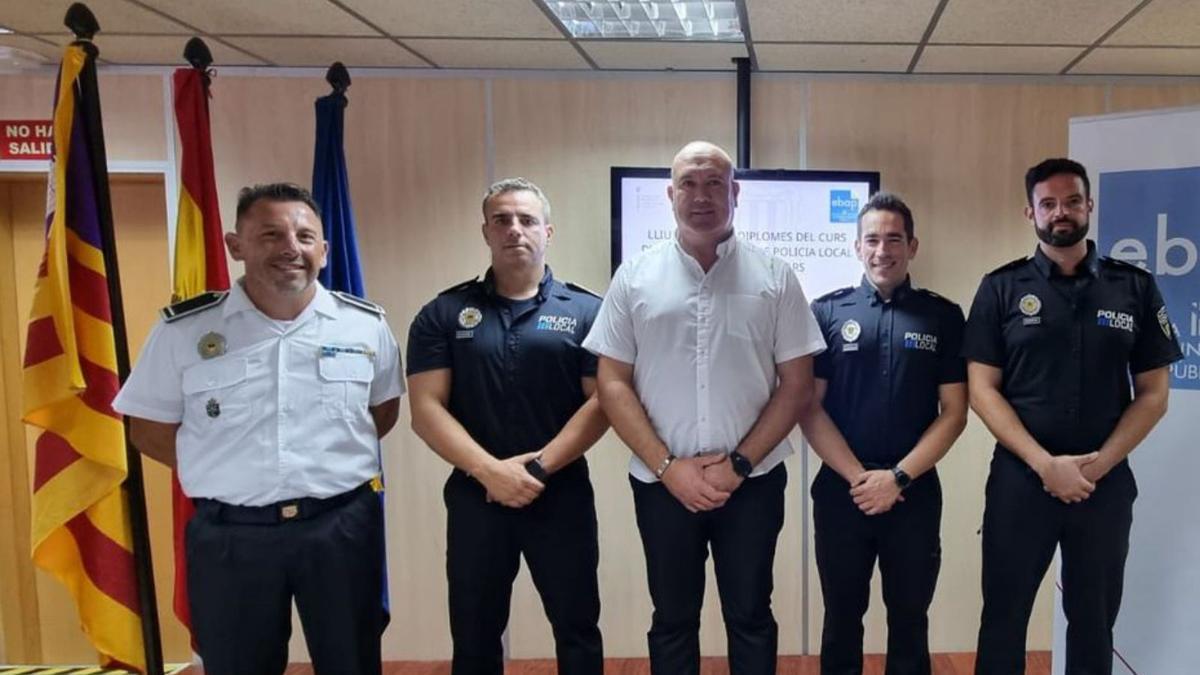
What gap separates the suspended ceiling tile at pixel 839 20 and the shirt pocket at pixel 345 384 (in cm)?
167

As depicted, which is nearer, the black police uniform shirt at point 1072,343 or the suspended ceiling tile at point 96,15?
the black police uniform shirt at point 1072,343

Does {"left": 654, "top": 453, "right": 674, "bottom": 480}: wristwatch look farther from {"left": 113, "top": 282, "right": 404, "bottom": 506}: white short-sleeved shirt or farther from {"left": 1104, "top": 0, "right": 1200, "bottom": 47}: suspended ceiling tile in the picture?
{"left": 1104, "top": 0, "right": 1200, "bottom": 47}: suspended ceiling tile

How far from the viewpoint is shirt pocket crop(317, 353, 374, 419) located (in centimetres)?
196

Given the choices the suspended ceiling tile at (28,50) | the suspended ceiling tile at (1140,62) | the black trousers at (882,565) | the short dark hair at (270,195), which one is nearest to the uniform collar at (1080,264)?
the black trousers at (882,565)

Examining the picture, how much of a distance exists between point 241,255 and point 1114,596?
2.68 metres

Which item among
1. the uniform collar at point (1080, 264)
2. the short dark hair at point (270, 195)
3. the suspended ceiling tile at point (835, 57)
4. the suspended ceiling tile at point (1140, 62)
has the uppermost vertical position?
the suspended ceiling tile at point (835, 57)

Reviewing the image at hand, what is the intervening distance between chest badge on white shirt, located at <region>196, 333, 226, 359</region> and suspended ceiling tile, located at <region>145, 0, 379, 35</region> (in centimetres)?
118

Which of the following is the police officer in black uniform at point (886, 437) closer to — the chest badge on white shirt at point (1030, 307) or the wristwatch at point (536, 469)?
the chest badge on white shirt at point (1030, 307)

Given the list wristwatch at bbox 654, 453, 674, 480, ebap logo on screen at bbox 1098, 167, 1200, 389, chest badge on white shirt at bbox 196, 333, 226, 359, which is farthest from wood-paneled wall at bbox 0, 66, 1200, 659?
chest badge on white shirt at bbox 196, 333, 226, 359

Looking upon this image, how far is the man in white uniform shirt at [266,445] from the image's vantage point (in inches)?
73.9

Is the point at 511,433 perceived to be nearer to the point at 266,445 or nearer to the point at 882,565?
the point at 266,445

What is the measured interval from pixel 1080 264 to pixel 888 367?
Answer: 66cm

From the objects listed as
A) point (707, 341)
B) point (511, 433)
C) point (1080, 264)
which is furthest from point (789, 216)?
point (511, 433)

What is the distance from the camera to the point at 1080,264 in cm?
226
